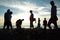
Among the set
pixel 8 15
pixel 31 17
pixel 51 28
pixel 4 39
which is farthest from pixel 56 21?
pixel 4 39

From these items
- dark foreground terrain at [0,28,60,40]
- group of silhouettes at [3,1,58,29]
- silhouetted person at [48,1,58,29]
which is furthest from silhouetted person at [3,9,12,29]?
silhouetted person at [48,1,58,29]

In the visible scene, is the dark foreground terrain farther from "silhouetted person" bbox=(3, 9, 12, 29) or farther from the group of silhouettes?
"silhouetted person" bbox=(3, 9, 12, 29)

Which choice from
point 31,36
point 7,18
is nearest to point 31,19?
point 7,18

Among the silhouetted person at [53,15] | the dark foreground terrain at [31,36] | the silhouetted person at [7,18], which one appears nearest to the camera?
the dark foreground terrain at [31,36]

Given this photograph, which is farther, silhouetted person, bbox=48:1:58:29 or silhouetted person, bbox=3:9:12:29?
silhouetted person, bbox=3:9:12:29

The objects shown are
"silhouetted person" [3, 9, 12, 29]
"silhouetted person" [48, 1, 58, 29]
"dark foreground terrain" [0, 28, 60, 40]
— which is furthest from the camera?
"silhouetted person" [3, 9, 12, 29]

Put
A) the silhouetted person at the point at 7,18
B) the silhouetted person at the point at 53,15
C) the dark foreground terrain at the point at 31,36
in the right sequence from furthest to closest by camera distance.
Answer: the silhouetted person at the point at 7,18, the silhouetted person at the point at 53,15, the dark foreground terrain at the point at 31,36

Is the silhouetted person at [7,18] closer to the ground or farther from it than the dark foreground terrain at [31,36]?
farther from it

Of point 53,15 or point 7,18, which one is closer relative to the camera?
point 53,15

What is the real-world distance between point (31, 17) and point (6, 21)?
2475 mm

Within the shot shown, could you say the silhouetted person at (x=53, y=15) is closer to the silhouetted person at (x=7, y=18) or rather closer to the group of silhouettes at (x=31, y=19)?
the group of silhouettes at (x=31, y=19)

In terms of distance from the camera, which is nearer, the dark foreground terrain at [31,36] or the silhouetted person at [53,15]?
the dark foreground terrain at [31,36]

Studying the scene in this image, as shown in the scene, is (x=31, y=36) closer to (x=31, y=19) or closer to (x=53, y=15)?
(x=53, y=15)

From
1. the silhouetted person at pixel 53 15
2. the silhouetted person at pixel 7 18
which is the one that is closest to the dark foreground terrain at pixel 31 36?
the silhouetted person at pixel 53 15
